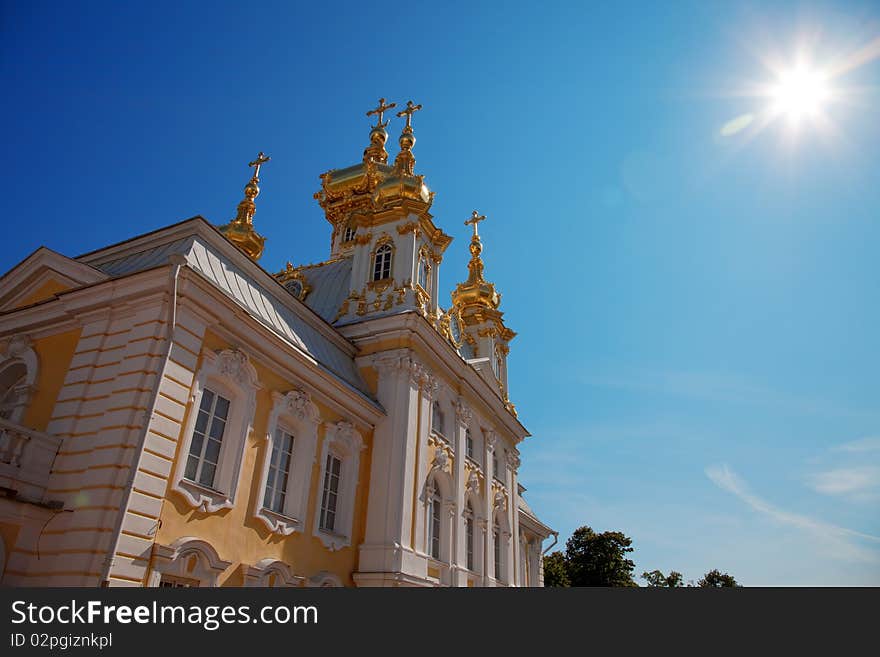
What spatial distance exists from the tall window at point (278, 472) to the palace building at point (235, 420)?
47 millimetres

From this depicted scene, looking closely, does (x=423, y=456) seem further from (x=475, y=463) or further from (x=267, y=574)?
(x=267, y=574)

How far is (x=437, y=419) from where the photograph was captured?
64.5ft

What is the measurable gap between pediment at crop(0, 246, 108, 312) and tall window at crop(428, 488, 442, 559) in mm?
10983

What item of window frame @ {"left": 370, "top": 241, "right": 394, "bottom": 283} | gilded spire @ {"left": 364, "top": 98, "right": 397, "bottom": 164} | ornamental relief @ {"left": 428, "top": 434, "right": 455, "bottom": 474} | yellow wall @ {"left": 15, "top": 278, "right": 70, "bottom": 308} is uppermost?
gilded spire @ {"left": 364, "top": 98, "right": 397, "bottom": 164}

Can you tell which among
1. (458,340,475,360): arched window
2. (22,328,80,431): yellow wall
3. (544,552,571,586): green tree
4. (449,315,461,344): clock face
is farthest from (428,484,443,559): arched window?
(544,552,571,586): green tree

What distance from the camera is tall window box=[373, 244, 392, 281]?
2044 cm

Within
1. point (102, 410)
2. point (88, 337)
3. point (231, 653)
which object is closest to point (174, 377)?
point (102, 410)

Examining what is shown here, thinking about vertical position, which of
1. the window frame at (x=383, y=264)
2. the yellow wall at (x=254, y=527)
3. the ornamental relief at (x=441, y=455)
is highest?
the window frame at (x=383, y=264)

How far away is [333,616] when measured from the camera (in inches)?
235

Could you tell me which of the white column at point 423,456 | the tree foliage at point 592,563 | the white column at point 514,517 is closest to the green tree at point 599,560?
the tree foliage at point 592,563

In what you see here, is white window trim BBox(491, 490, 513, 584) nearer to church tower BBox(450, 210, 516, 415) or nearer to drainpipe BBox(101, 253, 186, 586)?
church tower BBox(450, 210, 516, 415)

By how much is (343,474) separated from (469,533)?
Answer: 7.47m

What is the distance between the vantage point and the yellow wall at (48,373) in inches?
435

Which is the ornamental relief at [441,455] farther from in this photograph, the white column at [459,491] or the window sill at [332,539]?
the window sill at [332,539]
